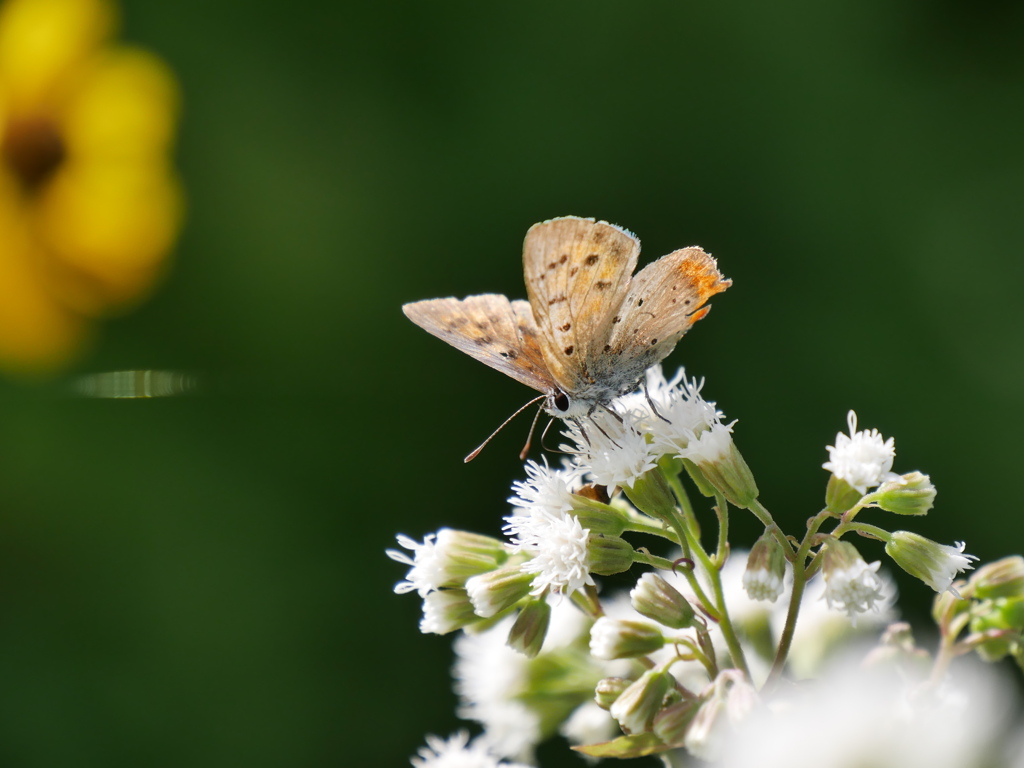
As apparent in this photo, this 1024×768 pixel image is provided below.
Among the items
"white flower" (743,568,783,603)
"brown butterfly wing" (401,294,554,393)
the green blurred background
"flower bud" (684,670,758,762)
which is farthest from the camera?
the green blurred background

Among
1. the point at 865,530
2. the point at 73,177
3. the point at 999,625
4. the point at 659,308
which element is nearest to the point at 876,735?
the point at 865,530

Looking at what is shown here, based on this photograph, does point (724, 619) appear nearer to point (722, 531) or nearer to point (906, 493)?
point (722, 531)

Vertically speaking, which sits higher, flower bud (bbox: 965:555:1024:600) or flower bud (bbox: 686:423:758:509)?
flower bud (bbox: 686:423:758:509)

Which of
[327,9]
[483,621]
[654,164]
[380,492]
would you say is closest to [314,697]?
[380,492]

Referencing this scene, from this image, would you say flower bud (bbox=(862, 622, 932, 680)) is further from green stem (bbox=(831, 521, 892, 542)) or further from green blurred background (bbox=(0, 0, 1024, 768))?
green blurred background (bbox=(0, 0, 1024, 768))

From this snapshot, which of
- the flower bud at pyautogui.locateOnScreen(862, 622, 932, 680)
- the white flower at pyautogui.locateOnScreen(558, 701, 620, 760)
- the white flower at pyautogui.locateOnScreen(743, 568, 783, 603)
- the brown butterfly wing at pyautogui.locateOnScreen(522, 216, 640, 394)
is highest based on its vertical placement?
the brown butterfly wing at pyautogui.locateOnScreen(522, 216, 640, 394)

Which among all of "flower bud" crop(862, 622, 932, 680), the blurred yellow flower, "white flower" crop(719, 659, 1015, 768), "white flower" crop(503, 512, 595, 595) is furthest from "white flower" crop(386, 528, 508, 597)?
the blurred yellow flower

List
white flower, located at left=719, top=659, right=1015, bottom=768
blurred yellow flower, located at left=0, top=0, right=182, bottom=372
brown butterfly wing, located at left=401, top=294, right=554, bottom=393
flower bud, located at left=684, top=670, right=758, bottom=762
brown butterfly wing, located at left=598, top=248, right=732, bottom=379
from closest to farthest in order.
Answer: white flower, located at left=719, top=659, right=1015, bottom=768
flower bud, located at left=684, top=670, right=758, bottom=762
brown butterfly wing, located at left=598, top=248, right=732, bottom=379
brown butterfly wing, located at left=401, top=294, right=554, bottom=393
blurred yellow flower, located at left=0, top=0, right=182, bottom=372
